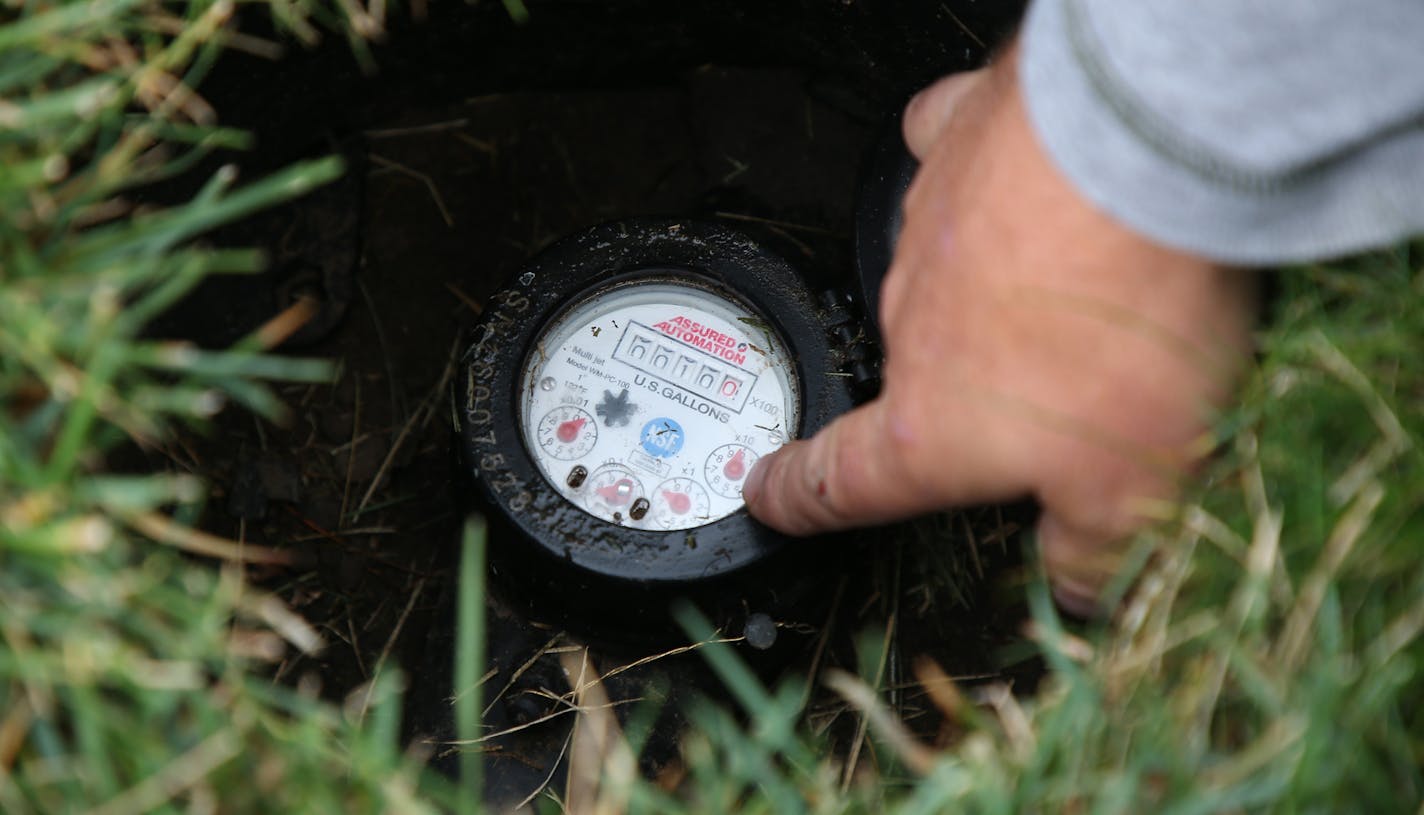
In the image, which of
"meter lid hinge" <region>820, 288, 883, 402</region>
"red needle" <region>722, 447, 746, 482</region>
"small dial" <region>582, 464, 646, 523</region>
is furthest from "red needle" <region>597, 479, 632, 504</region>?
"meter lid hinge" <region>820, 288, 883, 402</region>

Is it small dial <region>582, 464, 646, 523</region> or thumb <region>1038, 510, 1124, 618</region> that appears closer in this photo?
thumb <region>1038, 510, 1124, 618</region>

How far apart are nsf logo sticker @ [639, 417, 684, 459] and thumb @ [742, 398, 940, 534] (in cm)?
16

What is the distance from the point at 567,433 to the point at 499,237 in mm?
601

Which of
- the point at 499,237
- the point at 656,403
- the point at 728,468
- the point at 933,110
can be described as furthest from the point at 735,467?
the point at 499,237

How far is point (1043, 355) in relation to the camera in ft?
3.28

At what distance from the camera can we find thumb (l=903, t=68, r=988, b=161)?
4.09 ft

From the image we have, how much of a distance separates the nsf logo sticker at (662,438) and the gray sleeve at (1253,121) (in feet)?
2.23

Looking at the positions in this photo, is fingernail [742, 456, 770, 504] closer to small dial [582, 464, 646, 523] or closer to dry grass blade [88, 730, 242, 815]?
small dial [582, 464, 646, 523]

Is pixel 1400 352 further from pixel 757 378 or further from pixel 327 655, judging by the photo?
pixel 327 655

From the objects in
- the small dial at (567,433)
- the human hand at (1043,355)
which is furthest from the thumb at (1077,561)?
the small dial at (567,433)

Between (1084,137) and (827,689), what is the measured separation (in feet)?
3.10

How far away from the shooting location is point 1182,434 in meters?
1.00

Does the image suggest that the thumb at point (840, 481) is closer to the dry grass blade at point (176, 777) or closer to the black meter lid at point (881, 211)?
the black meter lid at point (881, 211)

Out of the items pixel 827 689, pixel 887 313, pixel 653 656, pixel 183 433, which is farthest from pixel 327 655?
pixel 887 313
